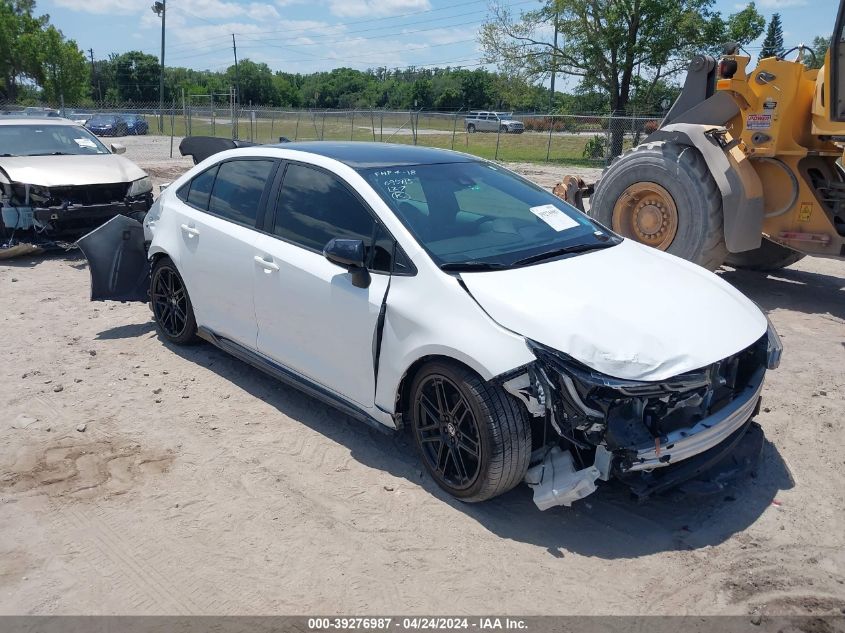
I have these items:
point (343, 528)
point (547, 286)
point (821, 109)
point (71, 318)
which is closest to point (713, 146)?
point (821, 109)

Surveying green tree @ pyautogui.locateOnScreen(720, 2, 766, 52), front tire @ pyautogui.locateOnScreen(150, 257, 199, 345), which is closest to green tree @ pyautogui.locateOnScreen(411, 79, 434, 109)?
green tree @ pyautogui.locateOnScreen(720, 2, 766, 52)

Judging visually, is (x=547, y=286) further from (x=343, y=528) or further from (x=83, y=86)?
(x=83, y=86)

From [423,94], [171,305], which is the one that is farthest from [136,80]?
[171,305]

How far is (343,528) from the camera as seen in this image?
365cm

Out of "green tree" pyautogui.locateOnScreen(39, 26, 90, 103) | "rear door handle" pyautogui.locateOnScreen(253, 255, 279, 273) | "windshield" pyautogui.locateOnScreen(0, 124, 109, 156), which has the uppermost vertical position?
"green tree" pyautogui.locateOnScreen(39, 26, 90, 103)

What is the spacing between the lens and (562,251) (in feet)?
14.0

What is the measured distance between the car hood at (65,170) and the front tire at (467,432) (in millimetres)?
7141

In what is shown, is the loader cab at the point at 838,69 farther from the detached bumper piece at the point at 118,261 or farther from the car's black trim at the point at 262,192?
the detached bumper piece at the point at 118,261

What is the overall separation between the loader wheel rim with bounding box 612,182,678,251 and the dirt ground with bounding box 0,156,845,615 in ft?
9.91

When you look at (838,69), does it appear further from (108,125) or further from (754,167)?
(108,125)

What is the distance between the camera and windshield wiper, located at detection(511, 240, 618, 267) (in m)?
4.03

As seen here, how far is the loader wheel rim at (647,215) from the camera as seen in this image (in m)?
7.96

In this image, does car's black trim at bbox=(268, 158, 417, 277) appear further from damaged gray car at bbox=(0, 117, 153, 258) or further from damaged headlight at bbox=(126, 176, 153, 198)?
damaged headlight at bbox=(126, 176, 153, 198)

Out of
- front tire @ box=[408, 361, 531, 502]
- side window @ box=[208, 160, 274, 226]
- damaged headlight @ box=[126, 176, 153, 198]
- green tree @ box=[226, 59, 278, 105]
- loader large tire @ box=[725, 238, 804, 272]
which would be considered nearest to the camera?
front tire @ box=[408, 361, 531, 502]
